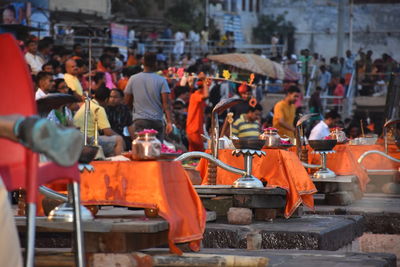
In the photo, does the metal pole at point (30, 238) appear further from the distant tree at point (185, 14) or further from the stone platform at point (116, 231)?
the distant tree at point (185, 14)

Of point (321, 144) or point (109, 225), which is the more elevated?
point (109, 225)

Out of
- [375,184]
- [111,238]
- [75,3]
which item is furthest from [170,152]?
[75,3]

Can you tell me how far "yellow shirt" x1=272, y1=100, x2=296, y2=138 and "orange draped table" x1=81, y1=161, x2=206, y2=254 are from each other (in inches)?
342

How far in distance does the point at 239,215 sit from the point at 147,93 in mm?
4255

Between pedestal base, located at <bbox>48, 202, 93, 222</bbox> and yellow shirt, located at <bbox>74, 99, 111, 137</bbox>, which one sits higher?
pedestal base, located at <bbox>48, 202, 93, 222</bbox>

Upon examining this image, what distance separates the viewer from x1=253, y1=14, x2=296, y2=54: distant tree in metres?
57.3

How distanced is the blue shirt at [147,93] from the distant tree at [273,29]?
1766 inches

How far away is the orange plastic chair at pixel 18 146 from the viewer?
3635mm

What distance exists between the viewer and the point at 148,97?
477 inches

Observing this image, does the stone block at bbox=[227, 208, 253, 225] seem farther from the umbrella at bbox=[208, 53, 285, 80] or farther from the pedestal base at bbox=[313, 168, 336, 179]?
the umbrella at bbox=[208, 53, 285, 80]

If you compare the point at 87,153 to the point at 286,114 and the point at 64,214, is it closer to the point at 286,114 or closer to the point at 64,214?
the point at 64,214

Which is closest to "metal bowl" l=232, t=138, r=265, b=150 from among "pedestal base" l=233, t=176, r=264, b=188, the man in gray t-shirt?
"pedestal base" l=233, t=176, r=264, b=188

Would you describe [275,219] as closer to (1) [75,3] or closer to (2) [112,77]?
(2) [112,77]

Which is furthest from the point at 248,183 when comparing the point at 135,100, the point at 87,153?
the point at 135,100
